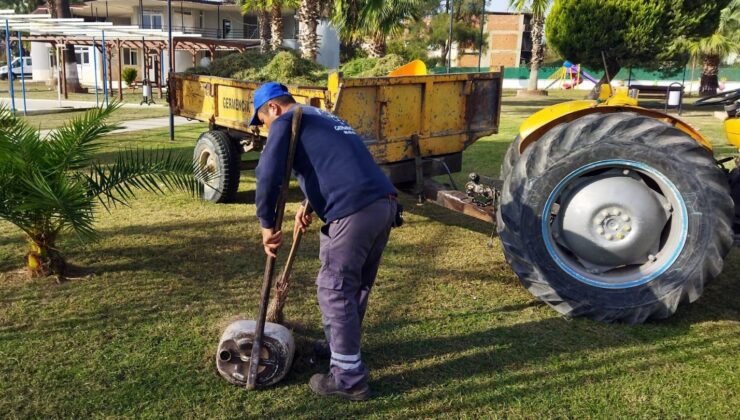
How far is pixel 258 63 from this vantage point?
8.30 metres

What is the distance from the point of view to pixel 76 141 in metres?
4.93

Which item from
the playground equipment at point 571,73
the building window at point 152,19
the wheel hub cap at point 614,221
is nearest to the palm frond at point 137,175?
the wheel hub cap at point 614,221

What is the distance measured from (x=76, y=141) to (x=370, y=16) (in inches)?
487

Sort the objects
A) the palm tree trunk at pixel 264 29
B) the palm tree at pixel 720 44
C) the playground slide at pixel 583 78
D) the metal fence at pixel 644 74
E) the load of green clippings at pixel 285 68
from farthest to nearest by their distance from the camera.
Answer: the metal fence at pixel 644 74 < the palm tree at pixel 720 44 < the palm tree trunk at pixel 264 29 < the load of green clippings at pixel 285 68 < the playground slide at pixel 583 78

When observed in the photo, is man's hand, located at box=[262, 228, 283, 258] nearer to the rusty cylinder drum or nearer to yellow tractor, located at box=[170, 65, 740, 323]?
the rusty cylinder drum

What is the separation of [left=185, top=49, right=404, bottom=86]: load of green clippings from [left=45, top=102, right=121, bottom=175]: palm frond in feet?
8.73

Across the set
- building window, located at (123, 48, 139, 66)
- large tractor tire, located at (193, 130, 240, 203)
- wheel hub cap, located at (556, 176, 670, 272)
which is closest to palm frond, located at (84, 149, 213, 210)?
large tractor tire, located at (193, 130, 240, 203)

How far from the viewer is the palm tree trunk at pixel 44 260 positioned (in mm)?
4871

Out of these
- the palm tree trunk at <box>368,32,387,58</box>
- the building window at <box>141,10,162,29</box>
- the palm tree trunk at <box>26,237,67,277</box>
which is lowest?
the palm tree trunk at <box>26,237,67,277</box>

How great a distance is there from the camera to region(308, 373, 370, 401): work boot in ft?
11.0

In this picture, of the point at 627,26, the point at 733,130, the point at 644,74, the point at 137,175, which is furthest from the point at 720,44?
the point at 137,175

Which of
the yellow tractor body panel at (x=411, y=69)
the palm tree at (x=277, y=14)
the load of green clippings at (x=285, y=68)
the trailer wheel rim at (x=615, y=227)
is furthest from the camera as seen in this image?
the palm tree at (x=277, y=14)

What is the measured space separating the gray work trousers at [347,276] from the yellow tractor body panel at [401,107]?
2272 mm

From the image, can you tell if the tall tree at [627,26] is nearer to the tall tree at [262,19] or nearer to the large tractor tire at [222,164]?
the tall tree at [262,19]
